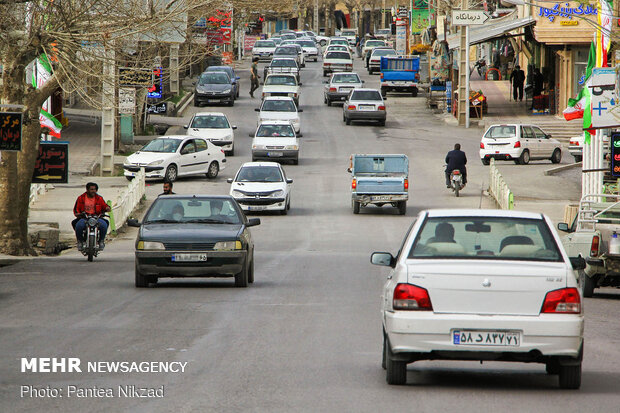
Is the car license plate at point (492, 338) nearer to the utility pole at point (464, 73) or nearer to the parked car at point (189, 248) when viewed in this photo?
the parked car at point (189, 248)

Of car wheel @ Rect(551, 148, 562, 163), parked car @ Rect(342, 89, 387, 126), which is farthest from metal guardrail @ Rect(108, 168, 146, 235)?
parked car @ Rect(342, 89, 387, 126)

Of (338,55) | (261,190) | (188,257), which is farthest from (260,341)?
(338,55)

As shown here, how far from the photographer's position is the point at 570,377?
9.20 m

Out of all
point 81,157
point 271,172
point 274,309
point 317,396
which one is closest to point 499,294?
point 317,396

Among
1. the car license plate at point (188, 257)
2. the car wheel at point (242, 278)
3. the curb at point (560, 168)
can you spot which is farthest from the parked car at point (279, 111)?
the car license plate at point (188, 257)

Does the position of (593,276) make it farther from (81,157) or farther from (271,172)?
(81,157)

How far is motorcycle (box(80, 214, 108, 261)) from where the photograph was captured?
74.3ft

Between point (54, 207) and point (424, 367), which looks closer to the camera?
point (424, 367)

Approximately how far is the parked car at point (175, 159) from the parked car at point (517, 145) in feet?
Result: 35.1

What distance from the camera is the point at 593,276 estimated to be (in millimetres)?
17672

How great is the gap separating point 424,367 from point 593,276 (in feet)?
26.3

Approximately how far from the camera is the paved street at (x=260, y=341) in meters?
8.83

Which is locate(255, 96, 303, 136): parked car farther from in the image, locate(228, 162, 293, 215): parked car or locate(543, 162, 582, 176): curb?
locate(228, 162, 293, 215): parked car

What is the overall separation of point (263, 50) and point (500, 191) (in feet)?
202
